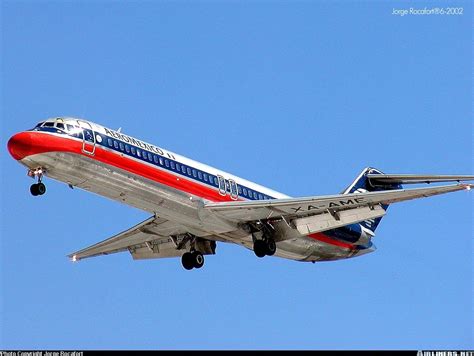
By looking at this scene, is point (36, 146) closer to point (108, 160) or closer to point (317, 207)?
point (108, 160)

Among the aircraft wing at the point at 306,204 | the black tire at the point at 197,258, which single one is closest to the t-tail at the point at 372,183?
the aircraft wing at the point at 306,204

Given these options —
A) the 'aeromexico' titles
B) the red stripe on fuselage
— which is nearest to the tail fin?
the red stripe on fuselage

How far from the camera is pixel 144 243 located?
→ 4388 cm

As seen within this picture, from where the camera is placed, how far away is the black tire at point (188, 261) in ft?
139

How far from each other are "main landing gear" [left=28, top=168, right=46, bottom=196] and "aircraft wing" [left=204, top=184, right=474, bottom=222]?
6.51m

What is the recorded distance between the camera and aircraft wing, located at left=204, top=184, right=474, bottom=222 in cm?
3878

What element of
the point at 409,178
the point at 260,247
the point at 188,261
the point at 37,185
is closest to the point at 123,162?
the point at 37,185

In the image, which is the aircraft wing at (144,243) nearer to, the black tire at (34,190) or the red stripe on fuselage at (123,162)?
the red stripe on fuselage at (123,162)

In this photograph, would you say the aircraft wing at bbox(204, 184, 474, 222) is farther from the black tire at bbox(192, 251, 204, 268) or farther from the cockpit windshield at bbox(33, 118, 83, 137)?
the cockpit windshield at bbox(33, 118, 83, 137)

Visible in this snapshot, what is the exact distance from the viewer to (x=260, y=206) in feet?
129

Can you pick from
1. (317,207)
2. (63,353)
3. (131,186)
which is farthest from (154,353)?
(317,207)

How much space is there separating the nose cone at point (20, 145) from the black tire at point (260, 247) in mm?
9924

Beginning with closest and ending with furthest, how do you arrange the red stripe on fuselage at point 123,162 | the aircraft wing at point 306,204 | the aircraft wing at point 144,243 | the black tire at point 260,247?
the red stripe on fuselage at point 123,162
the aircraft wing at point 306,204
the black tire at point 260,247
the aircraft wing at point 144,243

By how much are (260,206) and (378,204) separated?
4718mm
